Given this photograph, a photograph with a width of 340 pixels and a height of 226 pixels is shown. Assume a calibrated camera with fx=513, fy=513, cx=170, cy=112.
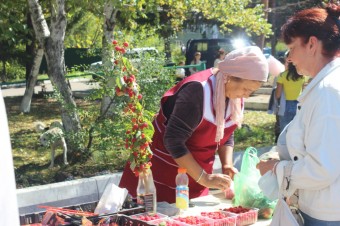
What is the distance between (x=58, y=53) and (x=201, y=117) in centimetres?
428

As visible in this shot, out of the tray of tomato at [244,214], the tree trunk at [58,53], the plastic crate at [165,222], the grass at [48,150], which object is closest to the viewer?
the plastic crate at [165,222]

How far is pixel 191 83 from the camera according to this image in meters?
2.83

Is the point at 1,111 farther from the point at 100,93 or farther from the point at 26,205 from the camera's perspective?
the point at 100,93

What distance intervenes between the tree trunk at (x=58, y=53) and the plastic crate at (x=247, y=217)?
4067 mm

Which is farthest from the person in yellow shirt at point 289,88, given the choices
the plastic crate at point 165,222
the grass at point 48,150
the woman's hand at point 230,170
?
the plastic crate at point 165,222

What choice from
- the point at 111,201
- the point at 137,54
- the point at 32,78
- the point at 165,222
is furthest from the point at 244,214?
the point at 32,78

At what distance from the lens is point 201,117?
2822 mm

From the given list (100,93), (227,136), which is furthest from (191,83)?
(100,93)

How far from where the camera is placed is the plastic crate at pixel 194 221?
2.58 metres

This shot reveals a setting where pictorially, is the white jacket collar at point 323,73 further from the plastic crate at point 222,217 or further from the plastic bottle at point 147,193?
the plastic bottle at point 147,193

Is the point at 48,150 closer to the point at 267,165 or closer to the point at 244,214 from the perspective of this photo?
the point at 244,214

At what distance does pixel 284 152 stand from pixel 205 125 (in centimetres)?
70

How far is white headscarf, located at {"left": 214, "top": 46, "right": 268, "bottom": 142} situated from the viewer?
2.76 metres

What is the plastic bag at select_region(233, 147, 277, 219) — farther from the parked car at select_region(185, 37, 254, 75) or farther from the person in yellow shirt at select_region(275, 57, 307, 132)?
the parked car at select_region(185, 37, 254, 75)
